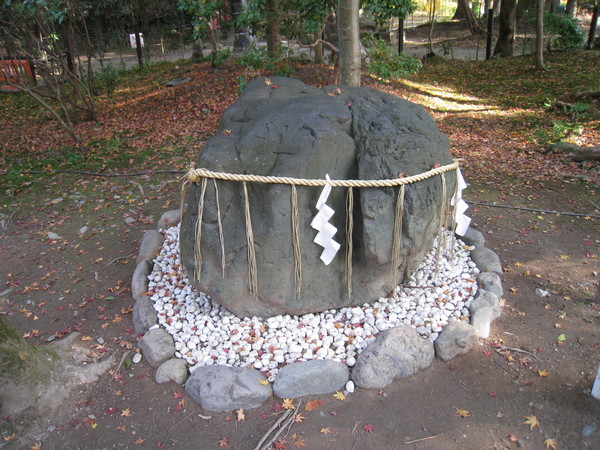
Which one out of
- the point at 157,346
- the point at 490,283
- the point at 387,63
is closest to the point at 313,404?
the point at 157,346

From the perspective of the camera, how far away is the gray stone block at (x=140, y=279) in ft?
12.3

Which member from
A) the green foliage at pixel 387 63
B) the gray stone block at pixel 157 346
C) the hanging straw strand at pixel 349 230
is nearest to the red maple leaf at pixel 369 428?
the hanging straw strand at pixel 349 230

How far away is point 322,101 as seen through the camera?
3363mm

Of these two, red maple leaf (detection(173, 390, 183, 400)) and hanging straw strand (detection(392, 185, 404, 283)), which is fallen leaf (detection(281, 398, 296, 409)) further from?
hanging straw strand (detection(392, 185, 404, 283))

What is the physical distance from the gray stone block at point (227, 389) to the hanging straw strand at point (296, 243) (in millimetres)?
674

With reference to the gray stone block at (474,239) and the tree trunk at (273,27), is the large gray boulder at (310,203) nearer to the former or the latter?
the gray stone block at (474,239)

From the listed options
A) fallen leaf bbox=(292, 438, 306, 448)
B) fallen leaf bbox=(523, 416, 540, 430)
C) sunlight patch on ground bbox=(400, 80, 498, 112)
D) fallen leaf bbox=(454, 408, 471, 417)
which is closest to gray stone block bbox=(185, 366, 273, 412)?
fallen leaf bbox=(292, 438, 306, 448)

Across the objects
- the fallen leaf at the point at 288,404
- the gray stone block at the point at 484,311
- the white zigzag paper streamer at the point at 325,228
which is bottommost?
the fallen leaf at the point at 288,404

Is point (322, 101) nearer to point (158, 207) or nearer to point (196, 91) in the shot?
point (158, 207)

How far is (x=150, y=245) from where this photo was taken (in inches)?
169

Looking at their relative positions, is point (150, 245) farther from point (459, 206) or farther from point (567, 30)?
point (567, 30)

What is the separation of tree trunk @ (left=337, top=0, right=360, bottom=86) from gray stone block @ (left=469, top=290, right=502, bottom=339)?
2967 mm

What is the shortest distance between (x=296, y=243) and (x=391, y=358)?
3.15ft

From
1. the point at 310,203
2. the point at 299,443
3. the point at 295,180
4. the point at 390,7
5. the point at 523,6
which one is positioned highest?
the point at 523,6
